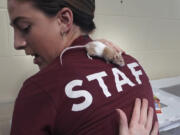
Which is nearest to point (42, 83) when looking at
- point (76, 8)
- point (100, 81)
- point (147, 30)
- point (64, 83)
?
point (64, 83)

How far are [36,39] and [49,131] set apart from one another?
290 millimetres

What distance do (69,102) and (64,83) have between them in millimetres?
53

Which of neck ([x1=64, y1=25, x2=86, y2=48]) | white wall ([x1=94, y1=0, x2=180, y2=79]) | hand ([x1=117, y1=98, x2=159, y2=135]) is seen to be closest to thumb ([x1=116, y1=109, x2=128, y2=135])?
hand ([x1=117, y1=98, x2=159, y2=135])

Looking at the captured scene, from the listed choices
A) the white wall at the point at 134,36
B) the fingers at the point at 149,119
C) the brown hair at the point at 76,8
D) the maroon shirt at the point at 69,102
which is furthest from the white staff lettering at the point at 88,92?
the white wall at the point at 134,36

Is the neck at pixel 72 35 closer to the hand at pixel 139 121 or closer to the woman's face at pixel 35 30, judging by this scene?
the woman's face at pixel 35 30

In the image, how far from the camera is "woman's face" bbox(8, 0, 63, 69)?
24.6 inches

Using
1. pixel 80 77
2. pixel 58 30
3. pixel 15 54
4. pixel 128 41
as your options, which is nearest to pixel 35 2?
pixel 58 30

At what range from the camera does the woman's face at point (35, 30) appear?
0.63m

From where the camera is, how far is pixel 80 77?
0.56 metres

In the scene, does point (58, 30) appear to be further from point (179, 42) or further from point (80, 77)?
point (179, 42)

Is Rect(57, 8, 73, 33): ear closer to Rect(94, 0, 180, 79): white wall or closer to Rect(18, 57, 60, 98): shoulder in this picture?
Rect(18, 57, 60, 98): shoulder

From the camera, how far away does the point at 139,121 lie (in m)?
0.66

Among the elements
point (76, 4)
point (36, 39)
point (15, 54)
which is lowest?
point (15, 54)

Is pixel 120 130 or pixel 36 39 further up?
pixel 36 39
